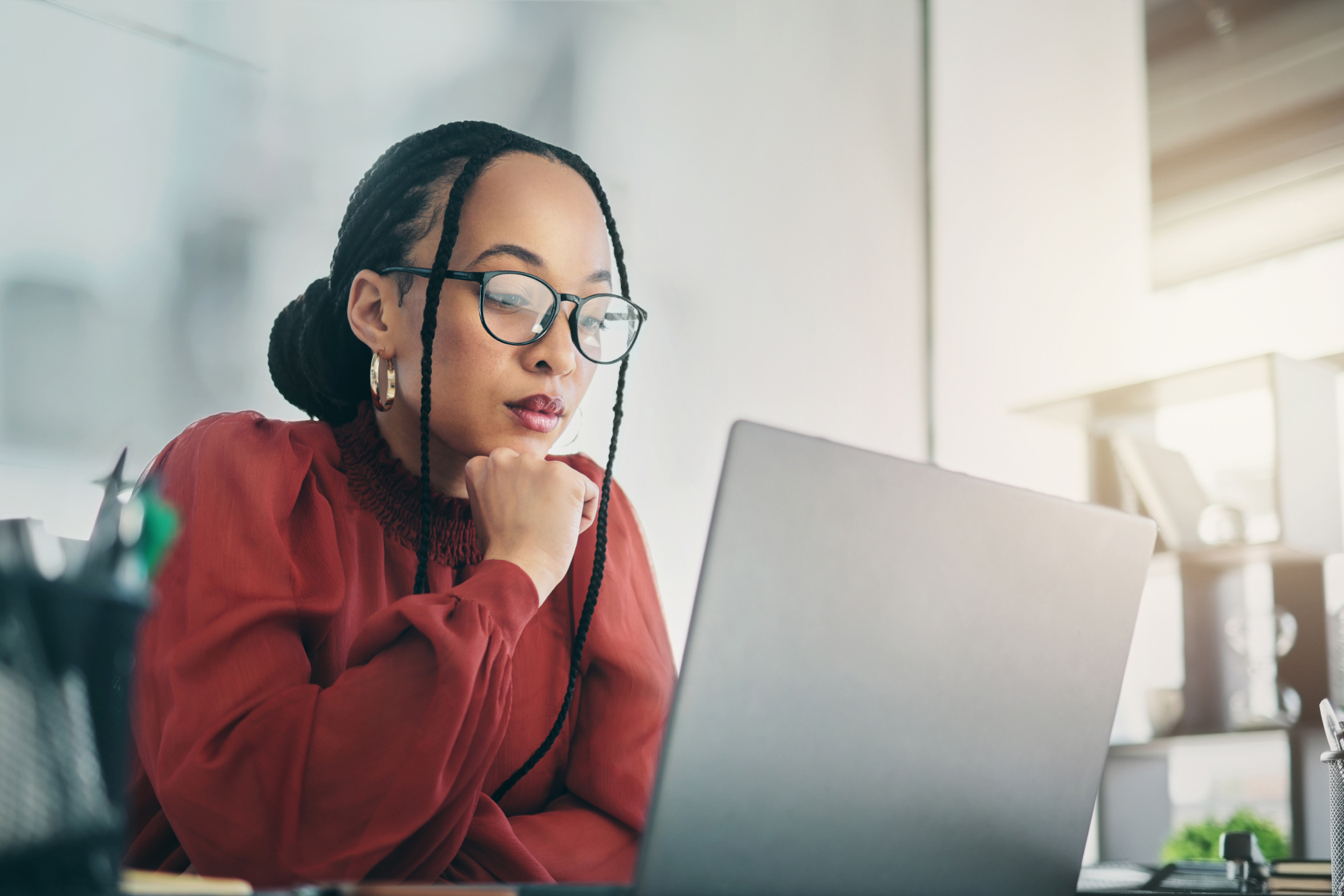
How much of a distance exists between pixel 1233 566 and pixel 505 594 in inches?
75.6

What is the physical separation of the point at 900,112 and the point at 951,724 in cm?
254

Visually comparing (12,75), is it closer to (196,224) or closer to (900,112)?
(196,224)

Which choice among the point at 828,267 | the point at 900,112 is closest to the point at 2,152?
the point at 828,267

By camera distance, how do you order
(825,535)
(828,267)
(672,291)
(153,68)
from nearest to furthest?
(825,535)
(153,68)
(672,291)
(828,267)

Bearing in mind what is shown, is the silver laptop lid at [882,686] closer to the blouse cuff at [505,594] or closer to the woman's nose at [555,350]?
the blouse cuff at [505,594]

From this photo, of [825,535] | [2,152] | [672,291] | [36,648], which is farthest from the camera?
[672,291]

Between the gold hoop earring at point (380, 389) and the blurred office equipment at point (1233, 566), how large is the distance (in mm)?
1704

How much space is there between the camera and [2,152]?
145 centimetres

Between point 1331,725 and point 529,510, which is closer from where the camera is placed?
point 1331,725

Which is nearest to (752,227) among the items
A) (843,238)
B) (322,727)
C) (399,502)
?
(843,238)

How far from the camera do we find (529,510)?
3.32ft

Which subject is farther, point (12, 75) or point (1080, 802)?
point (12, 75)

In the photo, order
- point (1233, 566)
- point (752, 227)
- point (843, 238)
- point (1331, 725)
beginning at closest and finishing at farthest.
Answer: point (1331, 725), point (1233, 566), point (752, 227), point (843, 238)

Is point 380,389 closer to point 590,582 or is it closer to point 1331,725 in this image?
point 590,582
